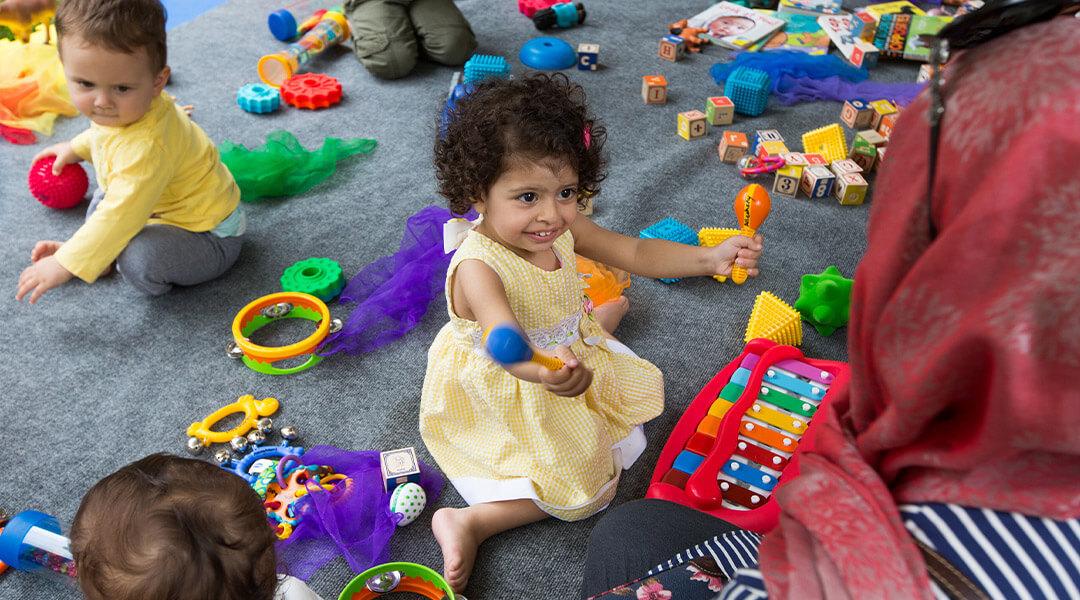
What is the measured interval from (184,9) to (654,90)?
4.90ft

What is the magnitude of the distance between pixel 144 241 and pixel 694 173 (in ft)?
3.59

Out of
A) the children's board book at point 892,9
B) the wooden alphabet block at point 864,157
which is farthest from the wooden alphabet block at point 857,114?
the children's board book at point 892,9

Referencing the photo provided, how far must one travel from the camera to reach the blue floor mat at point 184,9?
235 cm

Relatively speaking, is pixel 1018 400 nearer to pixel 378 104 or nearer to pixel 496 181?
pixel 496 181

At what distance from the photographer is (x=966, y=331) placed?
393mm

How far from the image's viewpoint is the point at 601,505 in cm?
108

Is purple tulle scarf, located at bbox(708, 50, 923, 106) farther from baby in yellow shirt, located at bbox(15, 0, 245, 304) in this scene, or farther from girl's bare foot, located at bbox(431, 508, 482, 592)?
girl's bare foot, located at bbox(431, 508, 482, 592)

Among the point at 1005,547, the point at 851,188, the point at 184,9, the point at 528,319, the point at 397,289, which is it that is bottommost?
the point at 184,9

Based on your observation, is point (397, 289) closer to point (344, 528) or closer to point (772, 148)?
point (344, 528)

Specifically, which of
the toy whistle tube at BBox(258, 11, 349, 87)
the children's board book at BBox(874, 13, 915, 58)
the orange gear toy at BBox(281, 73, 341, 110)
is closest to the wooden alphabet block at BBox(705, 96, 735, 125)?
the children's board book at BBox(874, 13, 915, 58)

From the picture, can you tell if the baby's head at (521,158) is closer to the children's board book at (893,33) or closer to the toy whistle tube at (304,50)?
the toy whistle tube at (304,50)

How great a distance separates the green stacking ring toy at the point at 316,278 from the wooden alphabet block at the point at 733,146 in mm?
864

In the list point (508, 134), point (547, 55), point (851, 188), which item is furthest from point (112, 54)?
point (851, 188)

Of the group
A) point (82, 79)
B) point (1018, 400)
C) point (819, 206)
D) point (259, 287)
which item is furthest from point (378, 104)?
point (1018, 400)
